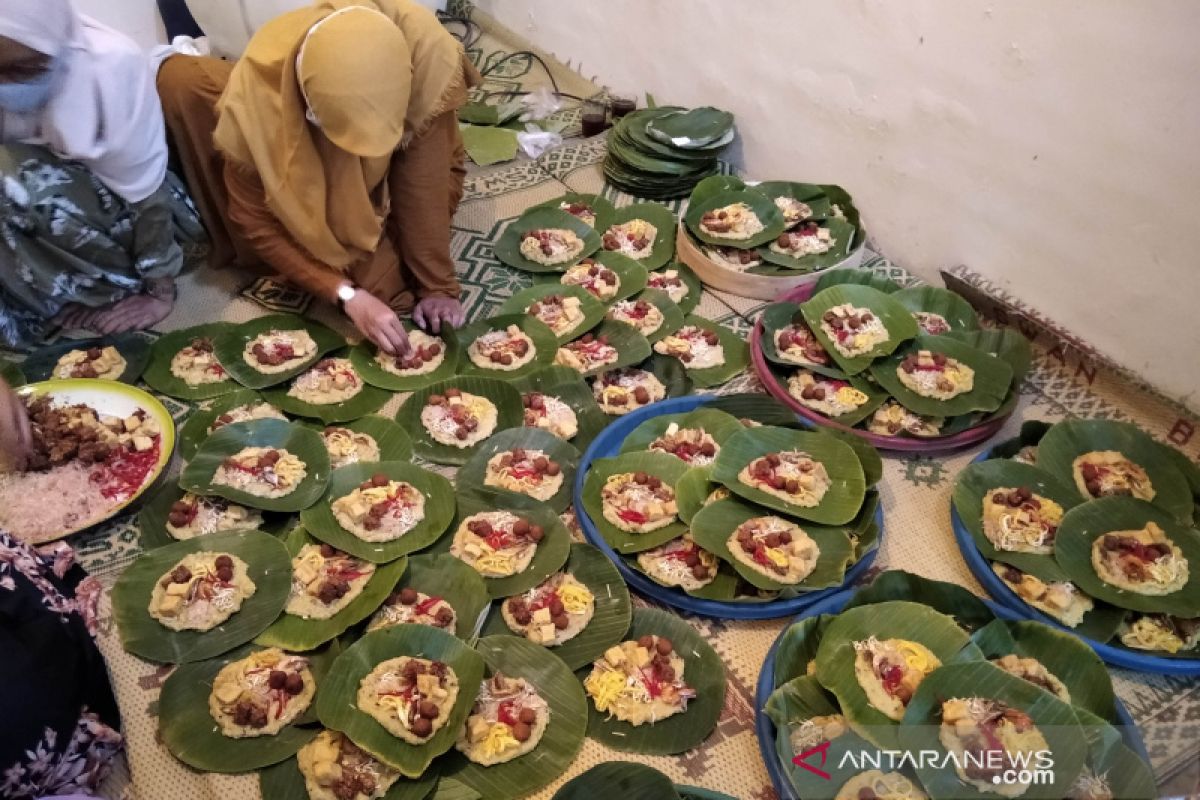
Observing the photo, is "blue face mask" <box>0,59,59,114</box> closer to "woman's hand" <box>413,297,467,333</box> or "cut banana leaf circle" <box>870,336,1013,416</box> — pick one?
"woman's hand" <box>413,297,467,333</box>

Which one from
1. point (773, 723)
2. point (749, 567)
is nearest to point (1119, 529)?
point (749, 567)

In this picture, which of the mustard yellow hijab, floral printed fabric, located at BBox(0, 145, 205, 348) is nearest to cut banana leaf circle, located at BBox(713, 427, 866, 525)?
the mustard yellow hijab

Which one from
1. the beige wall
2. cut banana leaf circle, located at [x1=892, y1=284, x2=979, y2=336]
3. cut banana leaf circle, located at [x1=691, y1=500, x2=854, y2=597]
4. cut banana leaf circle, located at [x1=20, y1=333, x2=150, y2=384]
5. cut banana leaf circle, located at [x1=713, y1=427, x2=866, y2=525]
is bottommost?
cut banana leaf circle, located at [x1=20, y1=333, x2=150, y2=384]

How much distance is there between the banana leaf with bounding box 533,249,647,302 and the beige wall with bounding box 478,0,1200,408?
0.97 meters

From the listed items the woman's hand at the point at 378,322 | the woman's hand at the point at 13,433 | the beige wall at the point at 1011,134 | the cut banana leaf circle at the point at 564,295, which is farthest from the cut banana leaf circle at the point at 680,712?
the beige wall at the point at 1011,134

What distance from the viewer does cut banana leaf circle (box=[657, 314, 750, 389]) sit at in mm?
2611

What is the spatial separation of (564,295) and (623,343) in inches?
13.0

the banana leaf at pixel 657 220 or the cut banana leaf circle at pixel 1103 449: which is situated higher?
the cut banana leaf circle at pixel 1103 449

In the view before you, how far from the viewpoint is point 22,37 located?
2127mm

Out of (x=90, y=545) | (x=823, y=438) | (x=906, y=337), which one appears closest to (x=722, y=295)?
(x=906, y=337)

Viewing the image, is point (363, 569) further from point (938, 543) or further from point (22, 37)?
point (22, 37)

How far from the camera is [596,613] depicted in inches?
75.7

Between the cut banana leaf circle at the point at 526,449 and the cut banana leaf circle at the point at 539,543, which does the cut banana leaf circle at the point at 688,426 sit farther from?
the cut banana leaf circle at the point at 539,543

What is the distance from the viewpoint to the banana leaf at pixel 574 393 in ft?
7.86
